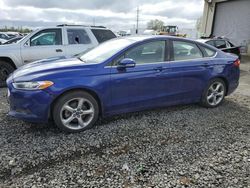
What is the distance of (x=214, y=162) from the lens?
279 centimetres

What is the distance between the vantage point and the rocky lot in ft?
8.03

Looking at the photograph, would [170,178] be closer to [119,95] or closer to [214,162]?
[214,162]

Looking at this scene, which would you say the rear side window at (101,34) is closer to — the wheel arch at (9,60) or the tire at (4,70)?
the wheel arch at (9,60)

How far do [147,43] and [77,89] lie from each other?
1.52 metres

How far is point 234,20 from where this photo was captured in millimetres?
15953

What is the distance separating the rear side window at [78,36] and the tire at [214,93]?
3952 mm

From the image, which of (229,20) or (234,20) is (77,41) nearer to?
(234,20)

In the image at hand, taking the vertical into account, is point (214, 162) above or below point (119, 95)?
below

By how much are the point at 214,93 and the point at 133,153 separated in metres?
2.61

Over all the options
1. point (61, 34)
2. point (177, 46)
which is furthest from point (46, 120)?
point (61, 34)

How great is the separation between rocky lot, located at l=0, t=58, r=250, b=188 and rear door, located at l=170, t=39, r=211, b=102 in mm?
490

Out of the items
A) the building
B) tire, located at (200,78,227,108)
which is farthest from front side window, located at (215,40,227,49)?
tire, located at (200,78,227,108)

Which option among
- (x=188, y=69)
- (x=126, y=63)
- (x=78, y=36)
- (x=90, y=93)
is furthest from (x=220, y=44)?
(x=90, y=93)

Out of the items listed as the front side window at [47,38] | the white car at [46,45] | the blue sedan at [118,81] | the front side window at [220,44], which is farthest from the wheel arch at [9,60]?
the front side window at [220,44]
